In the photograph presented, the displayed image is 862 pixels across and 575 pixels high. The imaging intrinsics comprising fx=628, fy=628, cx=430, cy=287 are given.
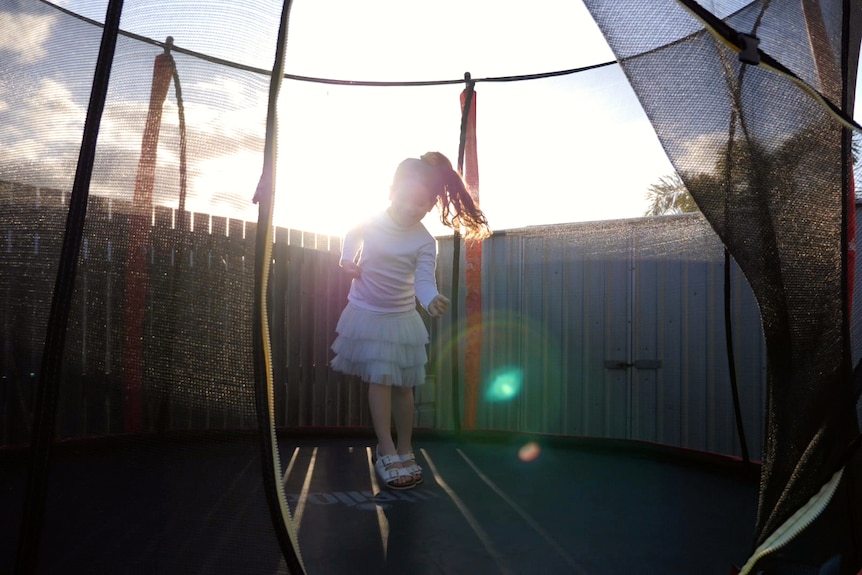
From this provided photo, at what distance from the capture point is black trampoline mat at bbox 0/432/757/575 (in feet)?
2.93

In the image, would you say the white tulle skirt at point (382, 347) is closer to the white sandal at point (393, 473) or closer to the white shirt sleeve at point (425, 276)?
the white shirt sleeve at point (425, 276)

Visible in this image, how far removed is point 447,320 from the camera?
317cm

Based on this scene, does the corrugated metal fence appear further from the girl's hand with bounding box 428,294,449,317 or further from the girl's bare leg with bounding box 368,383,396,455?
the girl's hand with bounding box 428,294,449,317

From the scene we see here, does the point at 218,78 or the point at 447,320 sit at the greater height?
the point at 218,78

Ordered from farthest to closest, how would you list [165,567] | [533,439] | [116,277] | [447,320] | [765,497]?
[447,320]
[533,439]
[765,497]
[116,277]
[165,567]

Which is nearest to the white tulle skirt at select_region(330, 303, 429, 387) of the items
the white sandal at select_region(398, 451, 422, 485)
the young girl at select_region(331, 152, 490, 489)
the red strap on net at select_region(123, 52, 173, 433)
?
the young girl at select_region(331, 152, 490, 489)

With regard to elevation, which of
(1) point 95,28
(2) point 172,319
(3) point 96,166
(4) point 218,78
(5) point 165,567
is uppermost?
(1) point 95,28

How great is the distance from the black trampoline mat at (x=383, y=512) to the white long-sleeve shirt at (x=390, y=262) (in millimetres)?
596

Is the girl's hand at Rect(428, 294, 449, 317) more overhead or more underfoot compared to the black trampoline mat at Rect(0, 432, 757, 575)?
more overhead

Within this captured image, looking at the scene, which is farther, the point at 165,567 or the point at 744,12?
the point at 744,12

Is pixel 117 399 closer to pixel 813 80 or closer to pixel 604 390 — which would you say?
pixel 813 80

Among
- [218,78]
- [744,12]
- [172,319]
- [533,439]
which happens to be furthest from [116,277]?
→ [533,439]

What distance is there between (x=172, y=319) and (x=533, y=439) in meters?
2.16

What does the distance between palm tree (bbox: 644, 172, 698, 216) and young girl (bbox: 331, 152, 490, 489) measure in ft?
2.72
